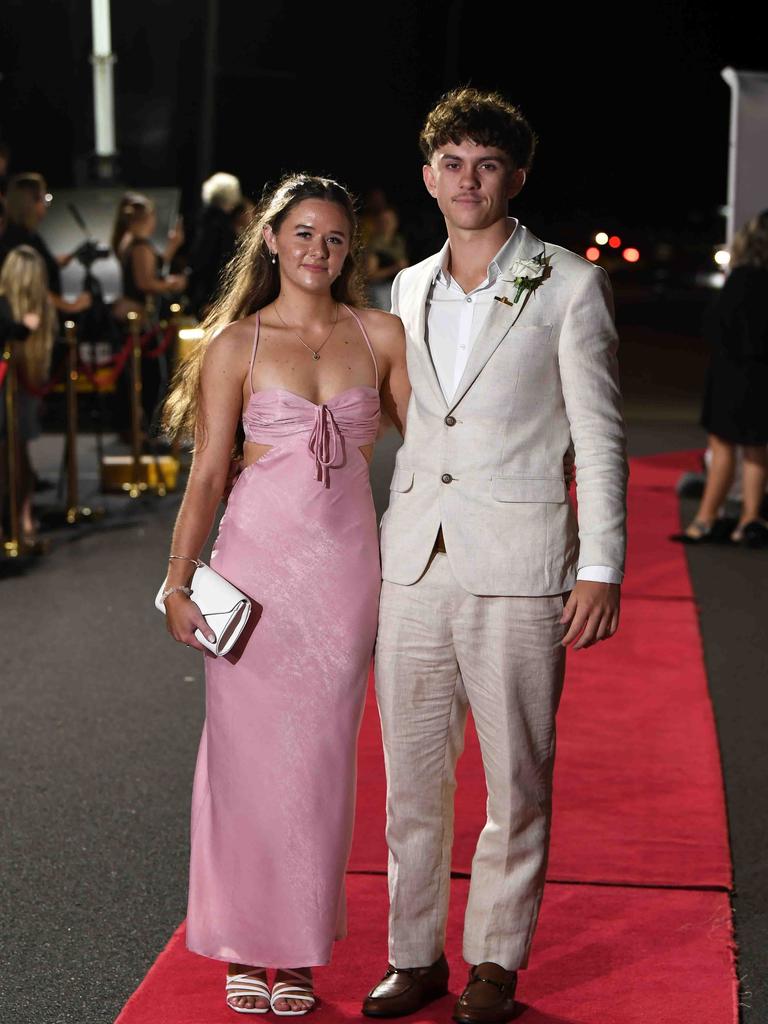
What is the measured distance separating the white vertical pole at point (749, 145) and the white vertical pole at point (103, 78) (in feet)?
21.3

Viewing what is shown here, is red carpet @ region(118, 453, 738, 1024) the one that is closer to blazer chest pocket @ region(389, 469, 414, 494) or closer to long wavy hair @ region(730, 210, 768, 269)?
blazer chest pocket @ region(389, 469, 414, 494)

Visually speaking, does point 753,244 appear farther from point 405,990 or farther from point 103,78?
point 103,78

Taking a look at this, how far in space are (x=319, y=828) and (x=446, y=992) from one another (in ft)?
1.53

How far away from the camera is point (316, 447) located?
10.6ft

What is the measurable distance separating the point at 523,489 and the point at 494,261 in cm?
48

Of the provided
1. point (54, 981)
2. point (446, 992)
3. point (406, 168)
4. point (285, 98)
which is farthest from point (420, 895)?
point (406, 168)

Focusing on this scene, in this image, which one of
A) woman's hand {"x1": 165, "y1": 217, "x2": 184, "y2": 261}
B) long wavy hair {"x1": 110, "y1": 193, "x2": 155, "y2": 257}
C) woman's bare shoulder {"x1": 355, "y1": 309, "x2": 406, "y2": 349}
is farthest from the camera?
woman's hand {"x1": 165, "y1": 217, "x2": 184, "y2": 261}

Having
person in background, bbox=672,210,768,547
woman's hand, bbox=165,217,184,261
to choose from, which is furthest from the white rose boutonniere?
woman's hand, bbox=165,217,184,261

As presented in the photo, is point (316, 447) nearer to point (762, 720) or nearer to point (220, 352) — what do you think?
point (220, 352)

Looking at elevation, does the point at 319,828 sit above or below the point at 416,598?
below

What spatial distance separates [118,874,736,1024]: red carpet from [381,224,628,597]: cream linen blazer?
94cm

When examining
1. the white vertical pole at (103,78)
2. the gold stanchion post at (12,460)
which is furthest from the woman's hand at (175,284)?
the white vertical pole at (103,78)

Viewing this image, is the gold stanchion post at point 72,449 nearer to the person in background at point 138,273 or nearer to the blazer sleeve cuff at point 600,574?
the person in background at point 138,273

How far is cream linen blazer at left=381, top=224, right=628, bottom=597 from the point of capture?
3.08 metres
